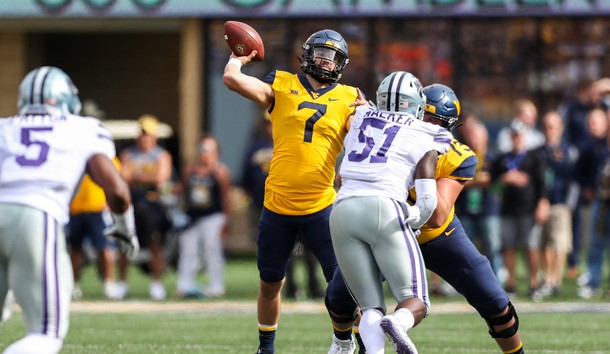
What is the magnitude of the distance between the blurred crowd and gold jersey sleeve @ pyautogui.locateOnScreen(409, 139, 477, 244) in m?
5.33

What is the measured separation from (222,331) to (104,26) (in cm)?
938

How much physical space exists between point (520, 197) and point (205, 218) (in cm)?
331

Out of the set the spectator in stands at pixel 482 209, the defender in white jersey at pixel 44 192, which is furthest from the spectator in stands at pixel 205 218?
the defender in white jersey at pixel 44 192

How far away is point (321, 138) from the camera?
23.3 feet

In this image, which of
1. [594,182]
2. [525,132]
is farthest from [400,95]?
[594,182]

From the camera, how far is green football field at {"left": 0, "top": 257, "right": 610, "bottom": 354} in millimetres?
8055

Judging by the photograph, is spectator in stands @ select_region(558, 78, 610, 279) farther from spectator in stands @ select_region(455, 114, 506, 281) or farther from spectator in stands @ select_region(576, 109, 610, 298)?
spectator in stands @ select_region(455, 114, 506, 281)

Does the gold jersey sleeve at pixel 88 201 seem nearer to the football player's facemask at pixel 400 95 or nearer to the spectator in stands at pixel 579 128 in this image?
the spectator in stands at pixel 579 128

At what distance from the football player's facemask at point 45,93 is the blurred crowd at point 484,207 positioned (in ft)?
21.4

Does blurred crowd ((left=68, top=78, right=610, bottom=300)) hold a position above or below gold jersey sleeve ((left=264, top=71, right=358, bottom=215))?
below

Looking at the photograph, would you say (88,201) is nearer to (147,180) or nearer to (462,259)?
(147,180)

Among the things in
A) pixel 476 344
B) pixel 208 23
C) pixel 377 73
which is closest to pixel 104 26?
pixel 208 23

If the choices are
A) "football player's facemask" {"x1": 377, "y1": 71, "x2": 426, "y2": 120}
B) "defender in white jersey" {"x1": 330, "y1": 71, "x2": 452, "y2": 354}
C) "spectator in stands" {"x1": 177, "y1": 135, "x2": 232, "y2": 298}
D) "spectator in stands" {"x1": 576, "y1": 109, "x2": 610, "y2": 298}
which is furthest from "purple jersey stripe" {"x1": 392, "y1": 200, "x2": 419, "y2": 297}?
"spectator in stands" {"x1": 177, "y1": 135, "x2": 232, "y2": 298}

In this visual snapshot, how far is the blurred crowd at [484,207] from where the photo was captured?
39.4ft
